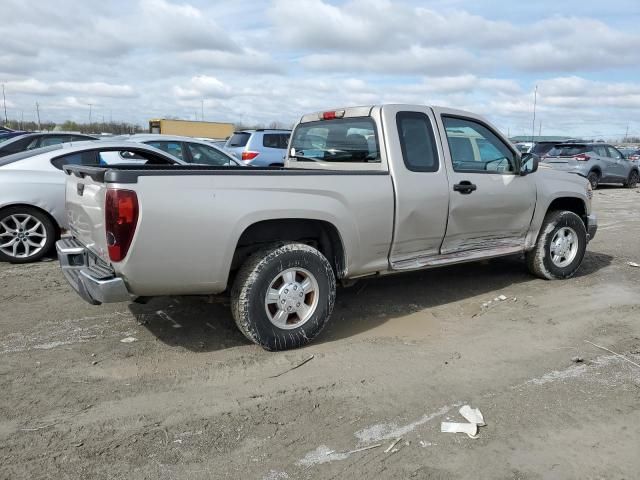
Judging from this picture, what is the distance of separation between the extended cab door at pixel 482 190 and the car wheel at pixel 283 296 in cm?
148

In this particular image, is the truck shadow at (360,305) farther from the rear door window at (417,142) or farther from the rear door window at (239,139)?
the rear door window at (239,139)

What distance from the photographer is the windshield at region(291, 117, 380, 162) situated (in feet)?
16.0

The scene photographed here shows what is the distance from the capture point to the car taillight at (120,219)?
11.1ft

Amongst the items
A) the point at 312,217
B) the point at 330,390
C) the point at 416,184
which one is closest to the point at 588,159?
the point at 416,184

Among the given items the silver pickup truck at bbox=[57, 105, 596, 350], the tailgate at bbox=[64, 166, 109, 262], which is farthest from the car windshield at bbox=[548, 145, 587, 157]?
the tailgate at bbox=[64, 166, 109, 262]

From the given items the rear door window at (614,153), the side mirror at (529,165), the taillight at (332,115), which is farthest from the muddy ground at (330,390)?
the rear door window at (614,153)

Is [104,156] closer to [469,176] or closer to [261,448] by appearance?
[469,176]

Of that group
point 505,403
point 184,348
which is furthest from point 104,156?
point 505,403

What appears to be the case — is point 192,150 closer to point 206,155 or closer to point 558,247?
point 206,155

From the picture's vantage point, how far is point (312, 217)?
411 cm

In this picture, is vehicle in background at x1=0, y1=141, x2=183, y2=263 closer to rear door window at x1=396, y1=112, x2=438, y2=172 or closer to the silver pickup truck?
the silver pickup truck

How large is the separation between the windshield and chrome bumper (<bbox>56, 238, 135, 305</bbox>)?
2.34 m

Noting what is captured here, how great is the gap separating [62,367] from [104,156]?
Result: 4885 millimetres

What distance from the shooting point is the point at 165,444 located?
116 inches
